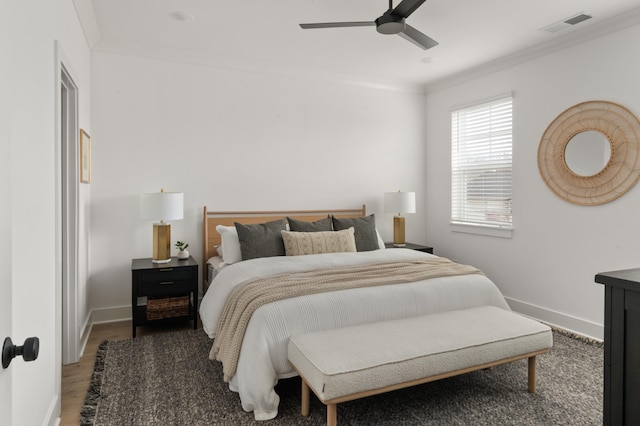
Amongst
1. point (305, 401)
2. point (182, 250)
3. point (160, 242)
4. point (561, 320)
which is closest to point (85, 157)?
point (160, 242)

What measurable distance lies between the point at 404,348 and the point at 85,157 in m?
2.87

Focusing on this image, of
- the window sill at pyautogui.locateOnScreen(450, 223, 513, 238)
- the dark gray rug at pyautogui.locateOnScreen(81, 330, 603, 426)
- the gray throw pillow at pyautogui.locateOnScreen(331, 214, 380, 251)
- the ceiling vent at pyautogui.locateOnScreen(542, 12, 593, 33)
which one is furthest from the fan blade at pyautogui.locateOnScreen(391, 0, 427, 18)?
the window sill at pyautogui.locateOnScreen(450, 223, 513, 238)

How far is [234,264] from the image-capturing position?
3.48m

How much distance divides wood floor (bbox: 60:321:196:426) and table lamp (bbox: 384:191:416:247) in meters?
2.49

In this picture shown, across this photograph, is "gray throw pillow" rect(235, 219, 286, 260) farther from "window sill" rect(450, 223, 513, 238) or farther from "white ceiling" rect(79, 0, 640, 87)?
"window sill" rect(450, 223, 513, 238)

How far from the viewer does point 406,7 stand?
257 cm

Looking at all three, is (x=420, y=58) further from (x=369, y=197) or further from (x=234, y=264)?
(x=234, y=264)

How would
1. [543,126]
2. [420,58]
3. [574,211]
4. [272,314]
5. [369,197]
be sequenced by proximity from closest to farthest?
[272,314], [574,211], [543,126], [420,58], [369,197]

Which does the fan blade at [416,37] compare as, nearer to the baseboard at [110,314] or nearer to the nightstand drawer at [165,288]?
the nightstand drawer at [165,288]

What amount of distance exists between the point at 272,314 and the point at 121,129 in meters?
2.65

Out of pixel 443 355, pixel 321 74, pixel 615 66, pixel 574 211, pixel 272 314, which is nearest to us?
pixel 443 355

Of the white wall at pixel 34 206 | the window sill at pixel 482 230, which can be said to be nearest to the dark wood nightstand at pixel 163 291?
the white wall at pixel 34 206

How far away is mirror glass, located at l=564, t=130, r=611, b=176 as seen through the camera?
341 cm

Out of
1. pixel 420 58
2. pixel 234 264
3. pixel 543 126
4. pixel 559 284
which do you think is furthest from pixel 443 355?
pixel 420 58
